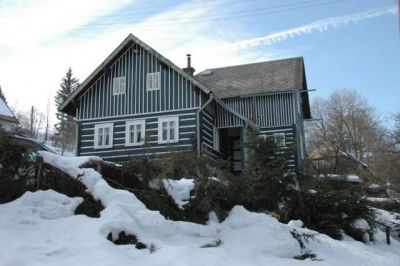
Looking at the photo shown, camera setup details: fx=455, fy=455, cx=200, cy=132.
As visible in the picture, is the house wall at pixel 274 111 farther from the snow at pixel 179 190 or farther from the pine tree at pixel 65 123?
the pine tree at pixel 65 123

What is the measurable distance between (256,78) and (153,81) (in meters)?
8.86

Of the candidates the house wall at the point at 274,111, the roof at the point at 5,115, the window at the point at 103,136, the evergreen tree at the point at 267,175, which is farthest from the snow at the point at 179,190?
the roof at the point at 5,115

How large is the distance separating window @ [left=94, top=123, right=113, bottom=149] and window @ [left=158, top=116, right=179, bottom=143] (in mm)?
2782

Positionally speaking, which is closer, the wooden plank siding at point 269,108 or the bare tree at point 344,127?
the wooden plank siding at point 269,108

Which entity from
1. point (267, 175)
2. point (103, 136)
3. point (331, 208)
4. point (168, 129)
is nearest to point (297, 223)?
point (331, 208)

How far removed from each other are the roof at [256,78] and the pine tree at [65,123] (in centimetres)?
3248

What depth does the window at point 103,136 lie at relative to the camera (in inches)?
942

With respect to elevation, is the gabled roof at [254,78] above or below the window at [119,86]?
above

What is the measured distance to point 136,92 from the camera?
24.1 metres

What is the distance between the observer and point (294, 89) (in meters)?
27.0

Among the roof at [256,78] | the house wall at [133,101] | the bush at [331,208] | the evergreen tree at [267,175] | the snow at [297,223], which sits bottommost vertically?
the snow at [297,223]

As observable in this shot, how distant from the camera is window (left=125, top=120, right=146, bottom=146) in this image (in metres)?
23.5

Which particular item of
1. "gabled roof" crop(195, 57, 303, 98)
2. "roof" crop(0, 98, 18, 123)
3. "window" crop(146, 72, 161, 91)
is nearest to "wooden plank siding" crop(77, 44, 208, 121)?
"window" crop(146, 72, 161, 91)

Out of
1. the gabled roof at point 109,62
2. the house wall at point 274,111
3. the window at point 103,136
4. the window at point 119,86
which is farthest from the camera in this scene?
the house wall at point 274,111
